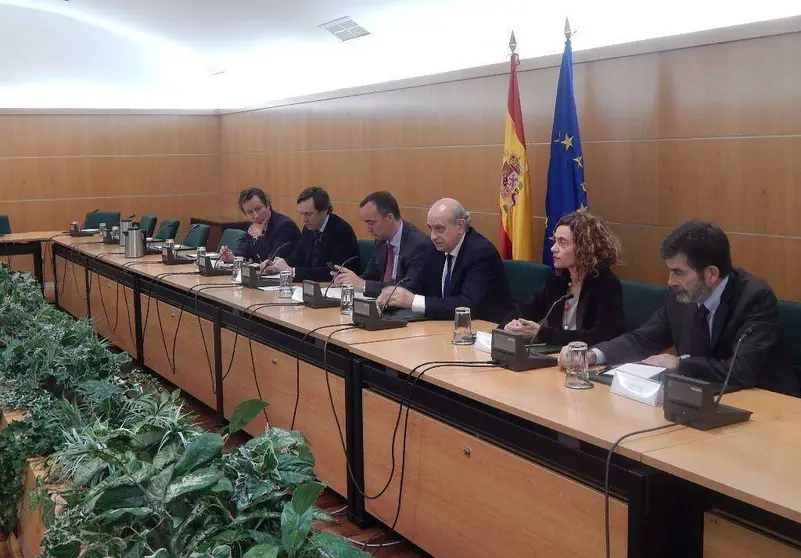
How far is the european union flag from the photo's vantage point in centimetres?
479

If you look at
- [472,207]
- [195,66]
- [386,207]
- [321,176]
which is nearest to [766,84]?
[386,207]

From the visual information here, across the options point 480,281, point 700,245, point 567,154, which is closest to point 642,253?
point 567,154

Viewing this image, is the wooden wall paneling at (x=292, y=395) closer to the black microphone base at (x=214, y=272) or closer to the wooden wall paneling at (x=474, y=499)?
the wooden wall paneling at (x=474, y=499)

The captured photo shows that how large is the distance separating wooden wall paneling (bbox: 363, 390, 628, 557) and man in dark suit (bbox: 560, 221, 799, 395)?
1.62 feet

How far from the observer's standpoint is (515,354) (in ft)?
8.95

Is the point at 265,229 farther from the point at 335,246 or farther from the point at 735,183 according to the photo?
the point at 735,183

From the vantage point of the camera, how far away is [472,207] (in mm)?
6141

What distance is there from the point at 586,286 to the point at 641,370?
0.80 metres

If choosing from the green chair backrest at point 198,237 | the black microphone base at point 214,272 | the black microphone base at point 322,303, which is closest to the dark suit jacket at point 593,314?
the black microphone base at point 322,303

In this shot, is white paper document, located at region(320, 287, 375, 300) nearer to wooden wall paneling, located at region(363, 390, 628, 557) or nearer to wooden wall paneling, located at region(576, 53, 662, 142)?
wooden wall paneling, located at region(363, 390, 628, 557)

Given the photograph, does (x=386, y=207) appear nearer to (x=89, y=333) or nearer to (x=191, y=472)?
(x=89, y=333)

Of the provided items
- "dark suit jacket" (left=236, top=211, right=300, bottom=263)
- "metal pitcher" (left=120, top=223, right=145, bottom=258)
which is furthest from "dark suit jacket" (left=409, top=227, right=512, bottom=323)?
"metal pitcher" (left=120, top=223, right=145, bottom=258)

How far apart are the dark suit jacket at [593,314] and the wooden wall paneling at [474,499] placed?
0.70 metres

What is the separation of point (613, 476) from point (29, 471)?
1442 mm
